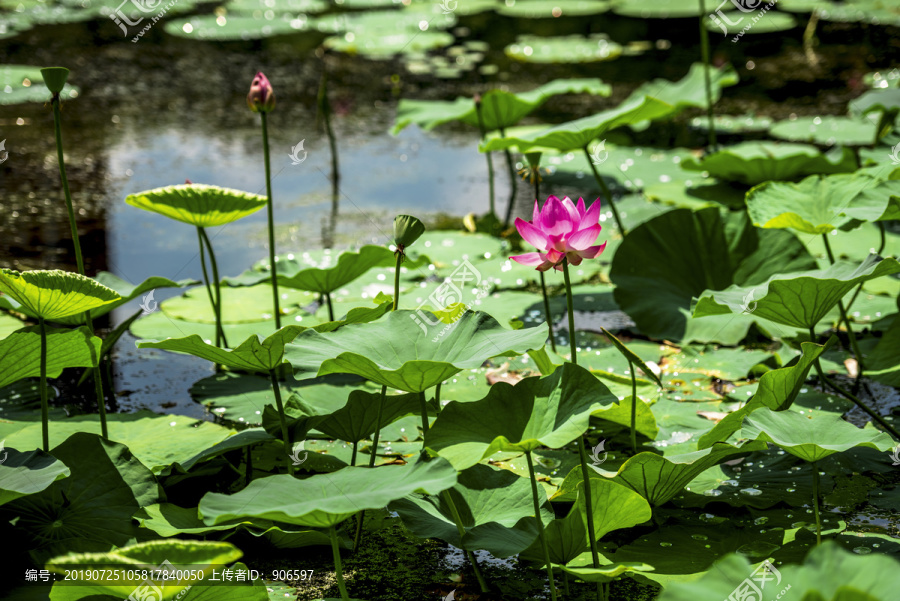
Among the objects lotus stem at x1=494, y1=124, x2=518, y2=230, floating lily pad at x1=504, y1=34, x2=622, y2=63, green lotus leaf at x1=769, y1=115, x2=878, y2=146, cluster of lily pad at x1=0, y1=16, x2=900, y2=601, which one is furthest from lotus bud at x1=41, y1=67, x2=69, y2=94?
floating lily pad at x1=504, y1=34, x2=622, y2=63

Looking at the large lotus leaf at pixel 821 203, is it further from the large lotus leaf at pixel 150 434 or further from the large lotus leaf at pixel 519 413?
the large lotus leaf at pixel 150 434

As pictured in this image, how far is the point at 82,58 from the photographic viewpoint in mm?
5199

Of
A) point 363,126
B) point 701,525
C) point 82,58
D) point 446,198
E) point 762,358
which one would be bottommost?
point 701,525

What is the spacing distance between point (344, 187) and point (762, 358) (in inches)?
80.7

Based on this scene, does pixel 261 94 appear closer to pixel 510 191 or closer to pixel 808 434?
pixel 808 434

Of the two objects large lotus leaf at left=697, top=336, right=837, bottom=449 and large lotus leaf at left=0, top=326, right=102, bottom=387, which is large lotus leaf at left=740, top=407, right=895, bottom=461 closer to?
large lotus leaf at left=697, top=336, right=837, bottom=449

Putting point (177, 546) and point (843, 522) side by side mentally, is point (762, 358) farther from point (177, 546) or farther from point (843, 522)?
point (177, 546)

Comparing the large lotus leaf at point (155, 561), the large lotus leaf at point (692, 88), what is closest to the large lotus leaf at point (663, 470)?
the large lotus leaf at point (155, 561)

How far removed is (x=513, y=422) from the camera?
53.4 inches

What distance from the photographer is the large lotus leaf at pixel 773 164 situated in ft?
8.71

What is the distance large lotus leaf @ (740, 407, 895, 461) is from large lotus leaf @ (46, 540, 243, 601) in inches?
32.6

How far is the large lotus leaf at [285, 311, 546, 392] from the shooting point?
126 centimetres

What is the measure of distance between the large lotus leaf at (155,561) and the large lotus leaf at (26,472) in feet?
0.83

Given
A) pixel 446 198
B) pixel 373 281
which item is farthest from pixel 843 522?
pixel 446 198
